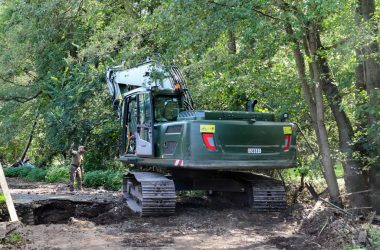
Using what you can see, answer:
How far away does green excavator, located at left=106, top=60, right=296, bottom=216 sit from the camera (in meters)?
10.5

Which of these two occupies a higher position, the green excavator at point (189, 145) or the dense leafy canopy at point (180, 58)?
the dense leafy canopy at point (180, 58)

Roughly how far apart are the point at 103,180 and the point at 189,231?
1055cm

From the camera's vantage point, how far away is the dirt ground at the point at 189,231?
8414 mm

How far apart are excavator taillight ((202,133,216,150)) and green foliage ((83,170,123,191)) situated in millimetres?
9333

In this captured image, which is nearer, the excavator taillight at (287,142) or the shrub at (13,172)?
the excavator taillight at (287,142)

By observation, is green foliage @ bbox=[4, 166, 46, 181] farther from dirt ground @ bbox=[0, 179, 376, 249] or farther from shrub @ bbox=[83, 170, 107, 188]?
dirt ground @ bbox=[0, 179, 376, 249]

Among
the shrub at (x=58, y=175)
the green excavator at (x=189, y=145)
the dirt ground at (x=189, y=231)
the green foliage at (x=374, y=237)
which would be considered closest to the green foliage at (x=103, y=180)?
the shrub at (x=58, y=175)

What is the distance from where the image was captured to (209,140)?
34.2ft

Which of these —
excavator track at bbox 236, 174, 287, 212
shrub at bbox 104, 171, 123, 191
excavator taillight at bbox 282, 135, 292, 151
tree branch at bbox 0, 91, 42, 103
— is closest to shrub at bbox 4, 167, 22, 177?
tree branch at bbox 0, 91, 42, 103

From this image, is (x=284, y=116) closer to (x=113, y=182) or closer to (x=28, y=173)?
(x=113, y=182)

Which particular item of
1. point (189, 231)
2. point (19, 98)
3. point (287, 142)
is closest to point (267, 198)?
point (287, 142)

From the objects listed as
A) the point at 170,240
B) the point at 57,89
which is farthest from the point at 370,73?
the point at 57,89

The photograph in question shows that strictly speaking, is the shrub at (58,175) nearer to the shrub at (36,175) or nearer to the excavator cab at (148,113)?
the shrub at (36,175)

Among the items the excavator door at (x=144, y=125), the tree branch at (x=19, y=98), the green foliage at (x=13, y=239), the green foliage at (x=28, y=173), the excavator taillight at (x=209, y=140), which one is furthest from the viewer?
the tree branch at (x=19, y=98)
